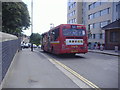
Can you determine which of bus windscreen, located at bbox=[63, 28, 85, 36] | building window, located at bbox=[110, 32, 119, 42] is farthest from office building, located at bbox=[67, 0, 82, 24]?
bus windscreen, located at bbox=[63, 28, 85, 36]

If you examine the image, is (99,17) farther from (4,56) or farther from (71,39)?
(4,56)

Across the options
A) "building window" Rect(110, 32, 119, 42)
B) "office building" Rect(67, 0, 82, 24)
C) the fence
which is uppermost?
"office building" Rect(67, 0, 82, 24)

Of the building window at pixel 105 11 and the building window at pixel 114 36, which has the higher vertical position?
the building window at pixel 105 11

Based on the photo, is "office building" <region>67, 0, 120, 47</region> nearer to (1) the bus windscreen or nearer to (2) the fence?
(1) the bus windscreen

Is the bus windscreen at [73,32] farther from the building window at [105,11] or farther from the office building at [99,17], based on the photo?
the building window at [105,11]

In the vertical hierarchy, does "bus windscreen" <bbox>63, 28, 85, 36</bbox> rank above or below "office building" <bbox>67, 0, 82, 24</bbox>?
below

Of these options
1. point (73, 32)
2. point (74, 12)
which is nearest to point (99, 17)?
A: point (74, 12)

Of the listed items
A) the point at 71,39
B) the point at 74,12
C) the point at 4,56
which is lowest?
the point at 4,56

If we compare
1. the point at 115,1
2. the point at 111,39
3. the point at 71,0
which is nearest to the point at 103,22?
the point at 115,1

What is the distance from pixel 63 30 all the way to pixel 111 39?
1773 centimetres

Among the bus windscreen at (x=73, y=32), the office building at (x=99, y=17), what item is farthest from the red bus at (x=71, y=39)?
the office building at (x=99, y=17)

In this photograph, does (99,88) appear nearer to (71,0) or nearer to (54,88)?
(54,88)

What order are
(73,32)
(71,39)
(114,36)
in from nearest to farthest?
1. (71,39)
2. (73,32)
3. (114,36)

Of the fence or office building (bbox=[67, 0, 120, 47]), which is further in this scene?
office building (bbox=[67, 0, 120, 47])
